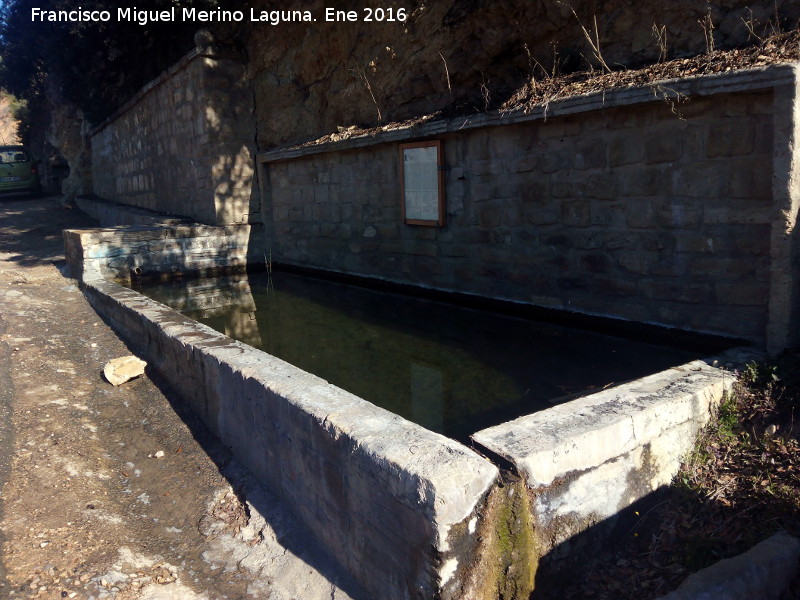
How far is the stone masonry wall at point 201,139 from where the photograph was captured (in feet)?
29.9

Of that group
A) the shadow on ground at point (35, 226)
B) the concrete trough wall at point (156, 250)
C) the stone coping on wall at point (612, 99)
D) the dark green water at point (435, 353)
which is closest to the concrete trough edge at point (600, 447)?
the dark green water at point (435, 353)

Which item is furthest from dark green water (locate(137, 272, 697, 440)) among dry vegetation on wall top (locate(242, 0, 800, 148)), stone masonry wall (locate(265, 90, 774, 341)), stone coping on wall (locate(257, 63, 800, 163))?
dry vegetation on wall top (locate(242, 0, 800, 148))

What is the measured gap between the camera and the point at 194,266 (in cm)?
840

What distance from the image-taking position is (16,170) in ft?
54.6

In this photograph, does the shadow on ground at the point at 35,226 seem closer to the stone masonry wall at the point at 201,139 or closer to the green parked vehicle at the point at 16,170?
the green parked vehicle at the point at 16,170

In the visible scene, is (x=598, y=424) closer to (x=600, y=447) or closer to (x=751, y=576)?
(x=600, y=447)

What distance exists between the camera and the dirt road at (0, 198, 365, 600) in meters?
2.40

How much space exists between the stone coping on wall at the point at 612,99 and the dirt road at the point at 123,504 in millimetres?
3217

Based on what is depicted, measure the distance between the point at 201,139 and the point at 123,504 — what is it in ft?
24.1

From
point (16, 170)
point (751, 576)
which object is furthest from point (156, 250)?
point (16, 170)

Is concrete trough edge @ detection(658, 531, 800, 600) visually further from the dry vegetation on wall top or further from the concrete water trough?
the dry vegetation on wall top

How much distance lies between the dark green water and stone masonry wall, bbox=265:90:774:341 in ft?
1.08

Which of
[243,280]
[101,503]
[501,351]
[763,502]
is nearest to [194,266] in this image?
[243,280]

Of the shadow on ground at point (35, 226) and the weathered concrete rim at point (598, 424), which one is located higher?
the shadow on ground at point (35, 226)
